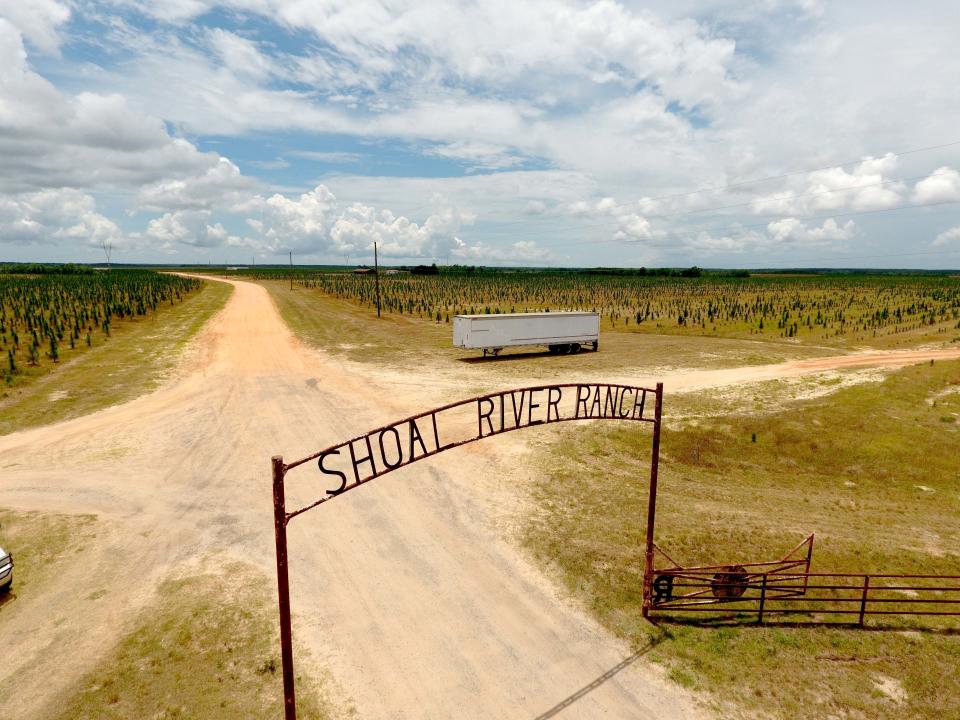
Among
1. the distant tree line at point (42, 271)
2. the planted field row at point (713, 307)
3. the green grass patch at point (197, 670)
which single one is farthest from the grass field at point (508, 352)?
the distant tree line at point (42, 271)

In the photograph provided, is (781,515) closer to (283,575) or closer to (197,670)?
(283,575)

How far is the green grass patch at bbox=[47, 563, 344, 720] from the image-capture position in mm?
8359

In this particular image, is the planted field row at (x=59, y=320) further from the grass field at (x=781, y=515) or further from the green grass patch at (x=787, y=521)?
the green grass patch at (x=787, y=521)

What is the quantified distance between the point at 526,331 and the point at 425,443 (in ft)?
54.7

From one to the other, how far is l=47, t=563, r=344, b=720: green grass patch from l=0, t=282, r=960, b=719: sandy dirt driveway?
19.7 inches

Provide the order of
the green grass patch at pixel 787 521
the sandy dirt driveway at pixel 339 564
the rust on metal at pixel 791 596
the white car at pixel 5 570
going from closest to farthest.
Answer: the sandy dirt driveway at pixel 339 564, the green grass patch at pixel 787 521, the white car at pixel 5 570, the rust on metal at pixel 791 596

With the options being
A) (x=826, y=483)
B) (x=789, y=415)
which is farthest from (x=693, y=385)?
(x=826, y=483)

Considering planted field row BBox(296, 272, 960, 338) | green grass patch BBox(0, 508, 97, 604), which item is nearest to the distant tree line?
planted field row BBox(296, 272, 960, 338)

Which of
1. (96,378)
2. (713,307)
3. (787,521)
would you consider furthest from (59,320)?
(713,307)

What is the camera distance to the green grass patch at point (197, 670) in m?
8.36

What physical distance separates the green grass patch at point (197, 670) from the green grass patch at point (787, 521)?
21.2 feet

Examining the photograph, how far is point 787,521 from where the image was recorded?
15.8m

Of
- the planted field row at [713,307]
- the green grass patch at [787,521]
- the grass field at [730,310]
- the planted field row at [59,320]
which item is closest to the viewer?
the green grass patch at [787,521]

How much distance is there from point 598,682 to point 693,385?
22.4 meters
